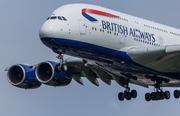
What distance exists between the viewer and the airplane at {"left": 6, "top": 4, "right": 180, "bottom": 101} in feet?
73.0

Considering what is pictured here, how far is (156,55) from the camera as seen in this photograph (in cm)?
2431

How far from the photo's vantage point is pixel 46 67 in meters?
27.9

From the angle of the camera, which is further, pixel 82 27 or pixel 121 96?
pixel 121 96

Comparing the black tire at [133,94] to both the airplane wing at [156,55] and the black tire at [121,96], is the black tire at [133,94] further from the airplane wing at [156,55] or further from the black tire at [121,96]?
the airplane wing at [156,55]

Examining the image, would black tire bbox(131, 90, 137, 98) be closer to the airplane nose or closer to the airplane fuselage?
the airplane fuselage

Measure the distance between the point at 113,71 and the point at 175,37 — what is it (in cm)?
538

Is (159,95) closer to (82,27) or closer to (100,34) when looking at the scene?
(100,34)

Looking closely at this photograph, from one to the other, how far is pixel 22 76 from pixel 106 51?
346 inches

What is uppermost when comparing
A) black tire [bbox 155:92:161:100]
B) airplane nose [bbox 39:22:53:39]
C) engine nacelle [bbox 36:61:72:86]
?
airplane nose [bbox 39:22:53:39]

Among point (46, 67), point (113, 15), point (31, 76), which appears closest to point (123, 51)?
point (113, 15)

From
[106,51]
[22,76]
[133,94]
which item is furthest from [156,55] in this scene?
[22,76]

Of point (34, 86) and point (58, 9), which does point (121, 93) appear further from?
point (58, 9)

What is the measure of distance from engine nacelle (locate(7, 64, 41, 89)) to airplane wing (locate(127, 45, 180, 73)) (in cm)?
873

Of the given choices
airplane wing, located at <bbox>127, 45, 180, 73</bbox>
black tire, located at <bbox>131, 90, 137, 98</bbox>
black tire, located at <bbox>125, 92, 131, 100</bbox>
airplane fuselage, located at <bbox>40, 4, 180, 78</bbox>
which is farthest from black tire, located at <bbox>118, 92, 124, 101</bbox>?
airplane wing, located at <bbox>127, 45, 180, 73</bbox>
